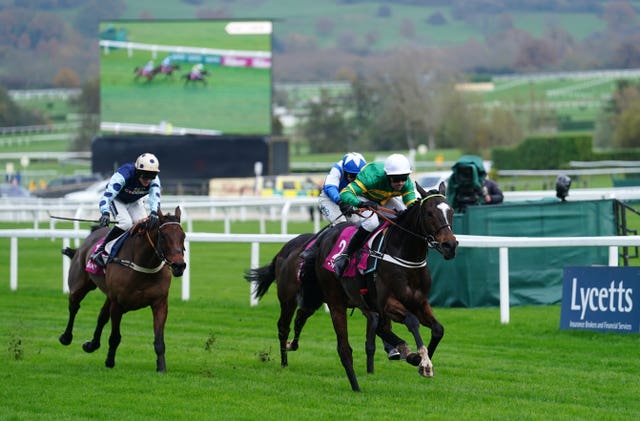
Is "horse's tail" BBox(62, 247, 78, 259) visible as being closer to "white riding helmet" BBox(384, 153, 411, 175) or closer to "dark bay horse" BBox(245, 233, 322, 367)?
Answer: "dark bay horse" BBox(245, 233, 322, 367)

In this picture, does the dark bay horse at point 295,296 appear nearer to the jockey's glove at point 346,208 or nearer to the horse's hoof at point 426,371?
the jockey's glove at point 346,208

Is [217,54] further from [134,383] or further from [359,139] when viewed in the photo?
[359,139]

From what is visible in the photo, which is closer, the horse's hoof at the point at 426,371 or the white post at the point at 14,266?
the horse's hoof at the point at 426,371

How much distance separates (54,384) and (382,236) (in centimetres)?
255

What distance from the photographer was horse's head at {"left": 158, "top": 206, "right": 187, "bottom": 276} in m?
9.11

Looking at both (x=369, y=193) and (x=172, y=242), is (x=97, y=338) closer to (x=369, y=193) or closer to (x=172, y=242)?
(x=172, y=242)

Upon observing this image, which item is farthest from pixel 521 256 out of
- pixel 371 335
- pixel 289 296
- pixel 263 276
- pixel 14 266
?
pixel 14 266

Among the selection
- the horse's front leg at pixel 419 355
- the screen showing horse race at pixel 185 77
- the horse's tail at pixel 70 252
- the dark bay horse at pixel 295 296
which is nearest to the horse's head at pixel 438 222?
the horse's front leg at pixel 419 355

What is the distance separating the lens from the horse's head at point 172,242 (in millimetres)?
9109

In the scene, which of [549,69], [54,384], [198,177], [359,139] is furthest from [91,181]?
[549,69]

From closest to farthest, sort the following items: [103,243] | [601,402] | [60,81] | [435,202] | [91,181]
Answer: [601,402] < [435,202] < [103,243] < [91,181] < [60,81]

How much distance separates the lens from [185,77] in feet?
142

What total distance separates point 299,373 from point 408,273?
1.31 metres

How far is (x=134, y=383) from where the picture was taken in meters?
8.70
